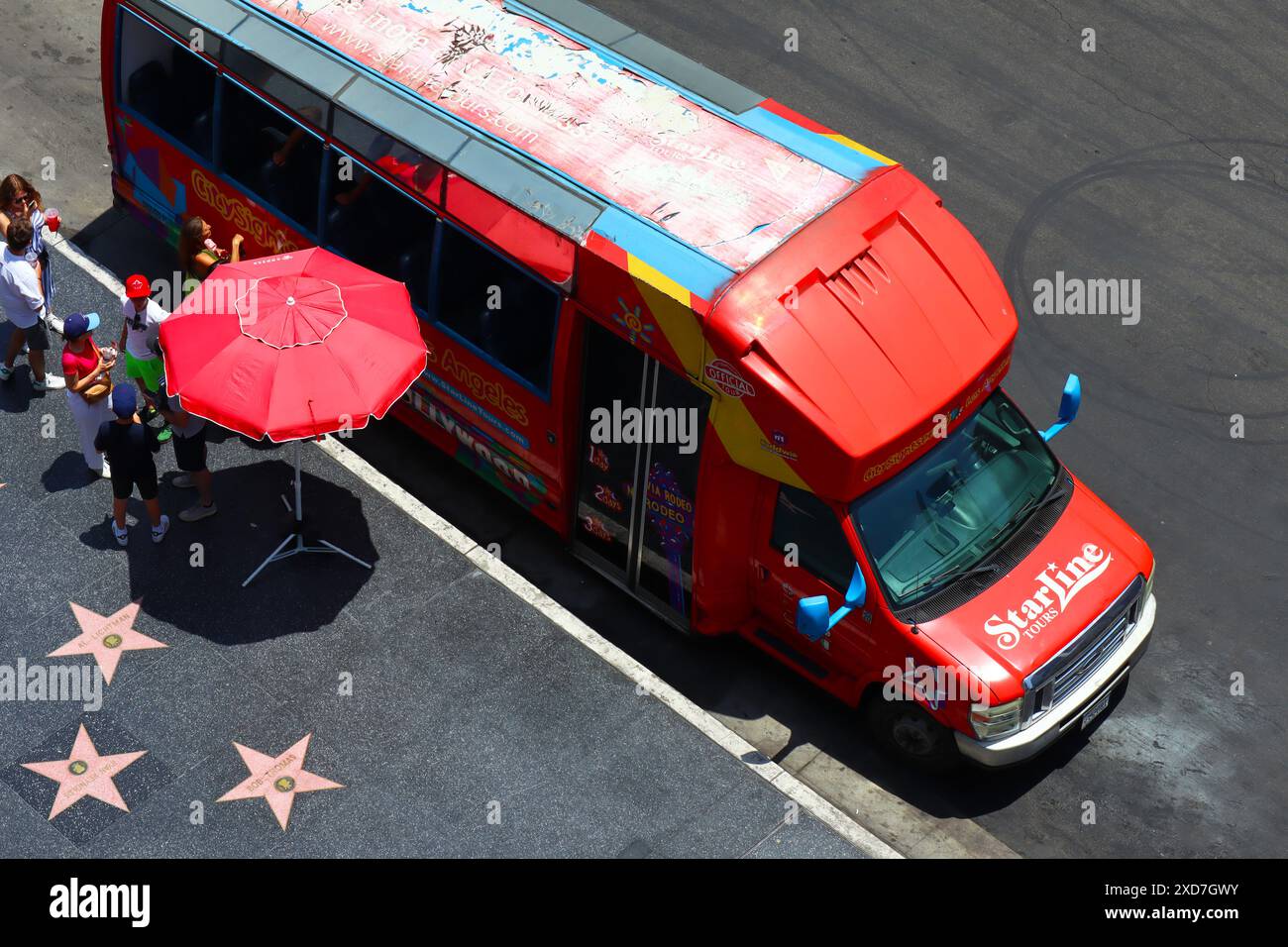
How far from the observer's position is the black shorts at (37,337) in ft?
41.9

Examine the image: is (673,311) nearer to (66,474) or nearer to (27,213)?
(66,474)

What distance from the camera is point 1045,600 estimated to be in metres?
10.7

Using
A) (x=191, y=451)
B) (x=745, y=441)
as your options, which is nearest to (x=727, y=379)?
(x=745, y=441)

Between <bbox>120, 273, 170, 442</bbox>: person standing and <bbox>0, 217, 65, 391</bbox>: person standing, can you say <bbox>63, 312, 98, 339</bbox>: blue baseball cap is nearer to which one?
<bbox>120, 273, 170, 442</bbox>: person standing

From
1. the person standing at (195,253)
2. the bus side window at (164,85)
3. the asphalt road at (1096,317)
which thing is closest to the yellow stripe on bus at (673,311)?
the asphalt road at (1096,317)

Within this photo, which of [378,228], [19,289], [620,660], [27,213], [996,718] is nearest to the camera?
[996,718]

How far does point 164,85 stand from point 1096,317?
27.7 feet

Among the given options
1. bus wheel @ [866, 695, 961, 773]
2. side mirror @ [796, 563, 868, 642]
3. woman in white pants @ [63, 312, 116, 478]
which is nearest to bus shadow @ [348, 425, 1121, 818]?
bus wheel @ [866, 695, 961, 773]

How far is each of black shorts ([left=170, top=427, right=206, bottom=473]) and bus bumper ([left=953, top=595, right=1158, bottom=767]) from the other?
5.76 m

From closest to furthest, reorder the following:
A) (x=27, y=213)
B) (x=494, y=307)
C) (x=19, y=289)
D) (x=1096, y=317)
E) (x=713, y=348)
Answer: (x=713, y=348) < (x=494, y=307) < (x=19, y=289) < (x=27, y=213) < (x=1096, y=317)

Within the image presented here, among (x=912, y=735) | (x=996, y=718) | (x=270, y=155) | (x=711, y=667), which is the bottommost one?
(x=711, y=667)

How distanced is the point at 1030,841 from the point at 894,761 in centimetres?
105

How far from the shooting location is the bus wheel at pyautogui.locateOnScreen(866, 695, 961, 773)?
35.2 feet

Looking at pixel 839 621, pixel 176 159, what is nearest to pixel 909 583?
pixel 839 621
